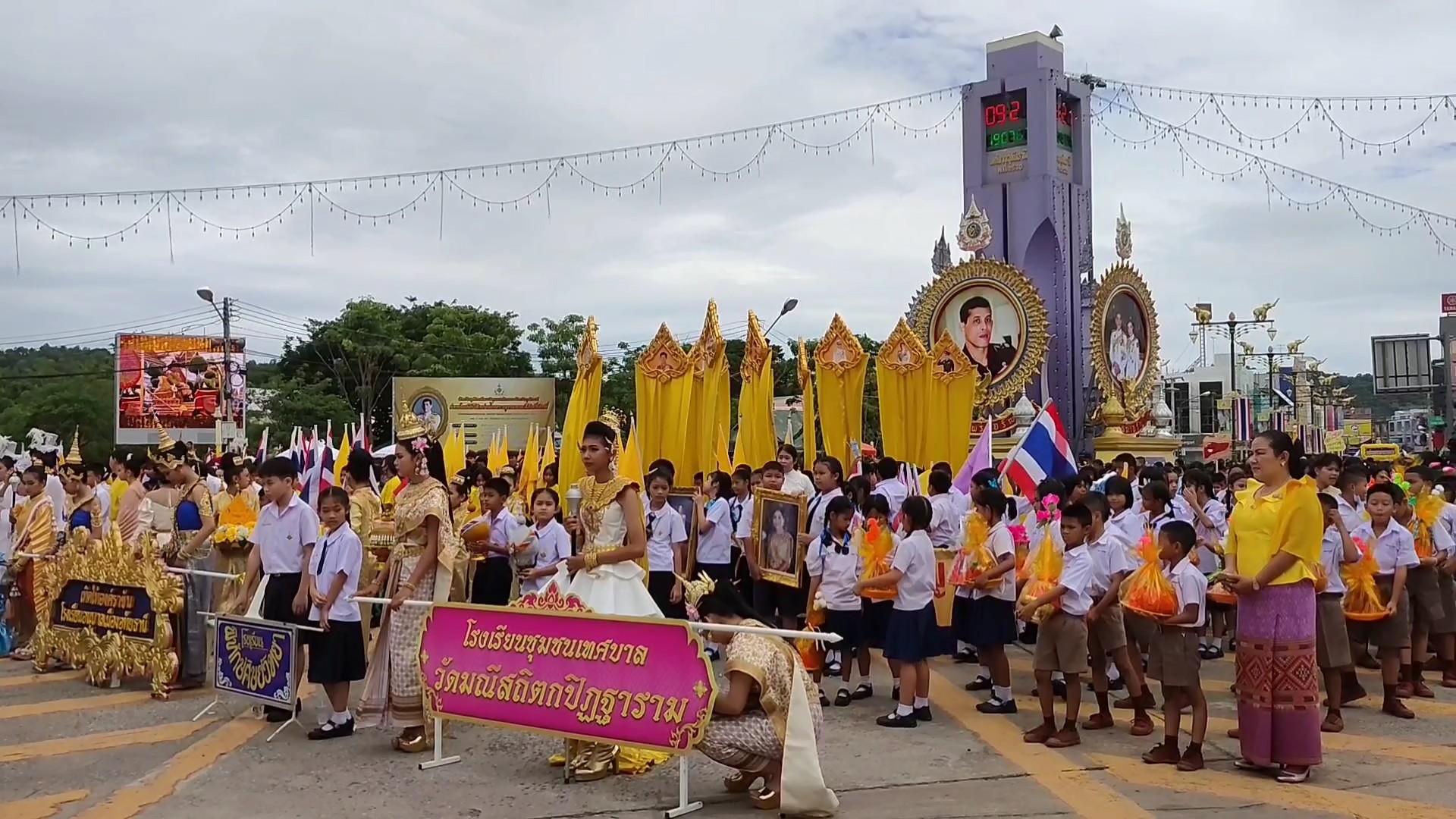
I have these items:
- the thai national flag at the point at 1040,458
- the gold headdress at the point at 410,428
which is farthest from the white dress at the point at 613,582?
the thai national flag at the point at 1040,458

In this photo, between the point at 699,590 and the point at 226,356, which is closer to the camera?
the point at 699,590

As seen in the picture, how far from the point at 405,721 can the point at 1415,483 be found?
798 cm

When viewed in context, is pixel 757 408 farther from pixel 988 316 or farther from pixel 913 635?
pixel 988 316

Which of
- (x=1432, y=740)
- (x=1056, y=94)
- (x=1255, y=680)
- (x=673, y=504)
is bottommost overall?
(x=1432, y=740)

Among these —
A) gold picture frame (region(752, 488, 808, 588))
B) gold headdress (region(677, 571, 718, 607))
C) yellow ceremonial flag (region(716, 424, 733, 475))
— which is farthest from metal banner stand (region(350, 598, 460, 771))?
yellow ceremonial flag (region(716, 424, 733, 475))

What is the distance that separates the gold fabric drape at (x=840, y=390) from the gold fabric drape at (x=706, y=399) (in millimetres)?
1310

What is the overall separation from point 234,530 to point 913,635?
5.75 metres

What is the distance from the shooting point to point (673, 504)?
10.1 metres

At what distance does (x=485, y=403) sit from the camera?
4081 cm

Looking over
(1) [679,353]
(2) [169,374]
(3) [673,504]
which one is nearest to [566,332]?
(2) [169,374]

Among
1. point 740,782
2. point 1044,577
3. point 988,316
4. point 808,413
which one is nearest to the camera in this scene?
point 740,782

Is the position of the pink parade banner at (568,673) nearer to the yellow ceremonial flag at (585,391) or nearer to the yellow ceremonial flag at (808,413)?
the yellow ceremonial flag at (585,391)

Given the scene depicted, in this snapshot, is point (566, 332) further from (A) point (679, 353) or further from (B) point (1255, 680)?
(B) point (1255, 680)

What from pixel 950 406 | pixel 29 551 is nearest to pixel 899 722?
pixel 950 406
